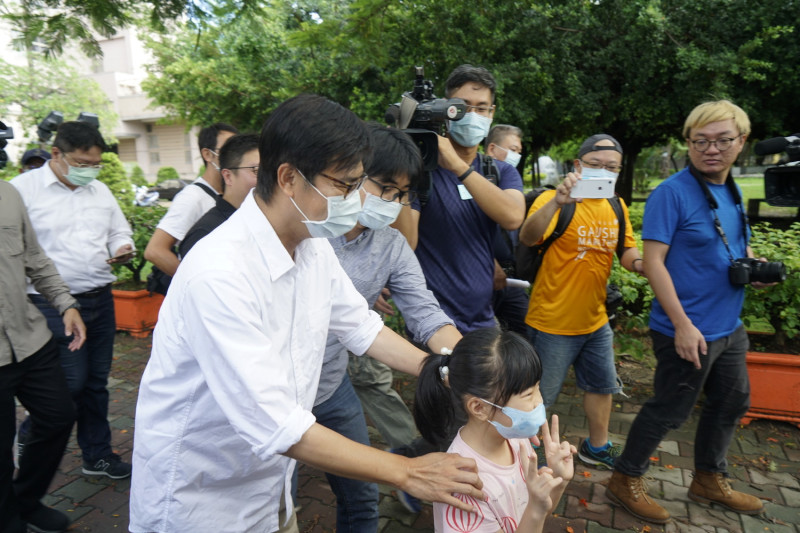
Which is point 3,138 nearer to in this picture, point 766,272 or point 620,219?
point 620,219

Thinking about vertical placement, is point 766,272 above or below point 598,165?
below

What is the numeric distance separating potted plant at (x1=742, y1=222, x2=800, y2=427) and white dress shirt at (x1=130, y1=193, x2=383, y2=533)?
3.74 meters

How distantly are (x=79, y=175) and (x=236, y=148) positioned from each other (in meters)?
1.16

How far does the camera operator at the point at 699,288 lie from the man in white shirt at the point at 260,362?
6.29ft

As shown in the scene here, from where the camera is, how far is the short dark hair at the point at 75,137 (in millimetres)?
3420

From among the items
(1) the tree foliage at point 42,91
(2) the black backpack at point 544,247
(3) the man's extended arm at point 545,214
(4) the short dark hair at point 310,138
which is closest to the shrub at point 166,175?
(1) the tree foliage at point 42,91

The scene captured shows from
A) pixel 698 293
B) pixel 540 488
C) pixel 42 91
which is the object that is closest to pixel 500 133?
pixel 698 293

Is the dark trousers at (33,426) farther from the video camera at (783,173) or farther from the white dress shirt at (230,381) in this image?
the video camera at (783,173)

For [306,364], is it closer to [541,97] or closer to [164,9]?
[164,9]

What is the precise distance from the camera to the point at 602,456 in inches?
144

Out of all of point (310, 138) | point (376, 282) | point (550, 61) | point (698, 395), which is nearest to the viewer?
point (310, 138)

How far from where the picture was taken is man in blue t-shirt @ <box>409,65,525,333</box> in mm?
2801

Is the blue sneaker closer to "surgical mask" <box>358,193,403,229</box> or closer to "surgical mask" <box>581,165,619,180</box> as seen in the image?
"surgical mask" <box>581,165,619,180</box>

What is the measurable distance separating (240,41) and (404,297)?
9.28 meters
